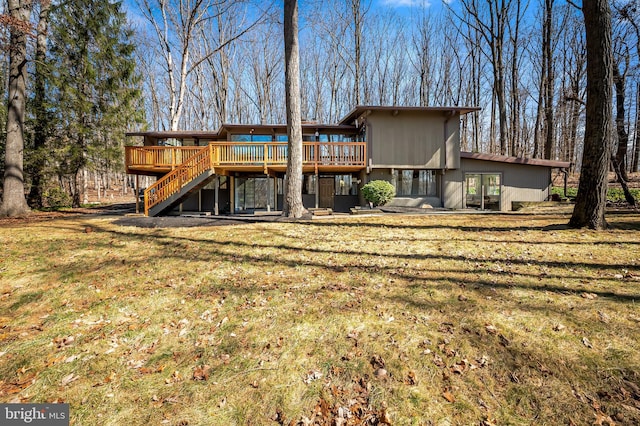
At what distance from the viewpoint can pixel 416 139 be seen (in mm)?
15258

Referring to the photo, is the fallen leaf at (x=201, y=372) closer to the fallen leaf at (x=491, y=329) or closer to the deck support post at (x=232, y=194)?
the fallen leaf at (x=491, y=329)

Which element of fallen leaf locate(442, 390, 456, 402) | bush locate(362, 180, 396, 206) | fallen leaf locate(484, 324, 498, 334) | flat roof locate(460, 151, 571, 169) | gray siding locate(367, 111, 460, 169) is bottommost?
fallen leaf locate(442, 390, 456, 402)

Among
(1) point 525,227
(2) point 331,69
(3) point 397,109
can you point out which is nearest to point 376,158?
(3) point 397,109

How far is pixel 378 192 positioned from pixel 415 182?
122 inches

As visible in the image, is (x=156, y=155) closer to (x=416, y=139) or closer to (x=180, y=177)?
(x=180, y=177)

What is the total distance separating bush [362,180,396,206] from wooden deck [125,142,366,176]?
1.23m

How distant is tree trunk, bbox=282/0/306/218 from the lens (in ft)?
32.7

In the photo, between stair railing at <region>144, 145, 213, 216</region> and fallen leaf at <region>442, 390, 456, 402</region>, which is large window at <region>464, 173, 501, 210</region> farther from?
fallen leaf at <region>442, 390, 456, 402</region>

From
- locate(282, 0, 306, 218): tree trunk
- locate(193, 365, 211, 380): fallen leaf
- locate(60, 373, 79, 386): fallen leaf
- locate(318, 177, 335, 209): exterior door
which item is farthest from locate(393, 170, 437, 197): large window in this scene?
locate(60, 373, 79, 386): fallen leaf

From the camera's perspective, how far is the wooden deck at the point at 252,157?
43.7ft

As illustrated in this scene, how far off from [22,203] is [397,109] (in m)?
17.5

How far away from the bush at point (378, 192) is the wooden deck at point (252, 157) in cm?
123

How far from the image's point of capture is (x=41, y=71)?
13516mm

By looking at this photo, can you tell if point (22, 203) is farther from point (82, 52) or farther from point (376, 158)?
point (376, 158)
